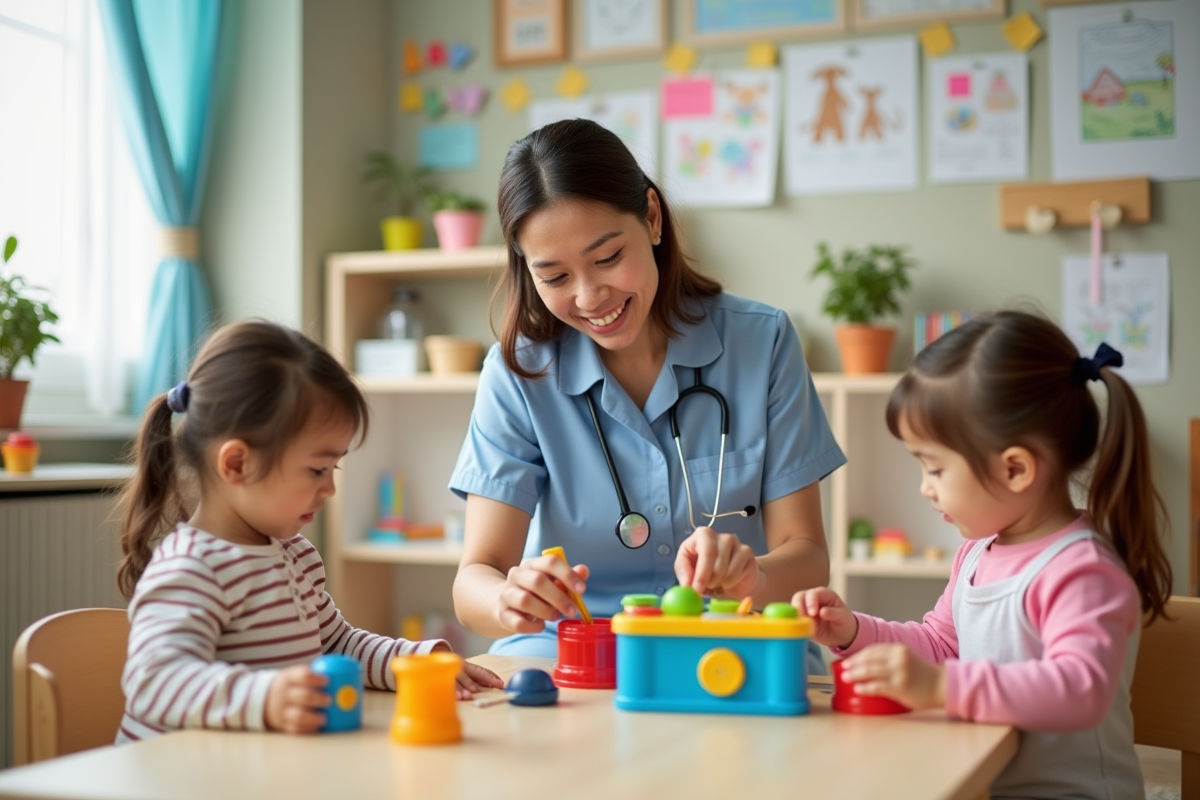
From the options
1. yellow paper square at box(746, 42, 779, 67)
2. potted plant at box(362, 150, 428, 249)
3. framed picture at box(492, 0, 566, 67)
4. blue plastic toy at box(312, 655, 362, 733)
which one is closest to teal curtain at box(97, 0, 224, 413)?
potted plant at box(362, 150, 428, 249)

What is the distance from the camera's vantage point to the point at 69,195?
3.19m

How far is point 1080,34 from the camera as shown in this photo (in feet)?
10.4

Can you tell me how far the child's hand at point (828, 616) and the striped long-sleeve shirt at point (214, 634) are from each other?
46cm

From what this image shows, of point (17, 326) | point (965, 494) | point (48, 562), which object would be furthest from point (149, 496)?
point (17, 326)

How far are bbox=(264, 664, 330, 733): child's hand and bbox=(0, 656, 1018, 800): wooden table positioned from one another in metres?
0.01

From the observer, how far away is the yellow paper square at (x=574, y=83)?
3.64 m

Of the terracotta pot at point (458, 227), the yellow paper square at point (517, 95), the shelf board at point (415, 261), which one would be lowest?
the shelf board at point (415, 261)

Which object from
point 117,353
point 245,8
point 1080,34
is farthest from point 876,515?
point 245,8

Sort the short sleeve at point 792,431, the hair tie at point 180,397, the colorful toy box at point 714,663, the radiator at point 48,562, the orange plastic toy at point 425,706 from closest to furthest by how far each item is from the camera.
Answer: the orange plastic toy at point 425,706, the colorful toy box at point 714,663, the hair tie at point 180,397, the short sleeve at point 792,431, the radiator at point 48,562

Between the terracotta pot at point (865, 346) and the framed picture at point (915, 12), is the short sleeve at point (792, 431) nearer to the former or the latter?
the terracotta pot at point (865, 346)

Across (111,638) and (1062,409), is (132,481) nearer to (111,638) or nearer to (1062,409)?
(111,638)

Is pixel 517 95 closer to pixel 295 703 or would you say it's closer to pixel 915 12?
pixel 915 12

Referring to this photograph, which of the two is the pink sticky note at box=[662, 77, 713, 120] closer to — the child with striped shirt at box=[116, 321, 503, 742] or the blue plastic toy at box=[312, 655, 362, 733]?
the child with striped shirt at box=[116, 321, 503, 742]

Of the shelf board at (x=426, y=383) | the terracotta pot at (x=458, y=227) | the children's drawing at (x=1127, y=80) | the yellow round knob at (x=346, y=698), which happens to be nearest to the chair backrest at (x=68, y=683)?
the yellow round knob at (x=346, y=698)
